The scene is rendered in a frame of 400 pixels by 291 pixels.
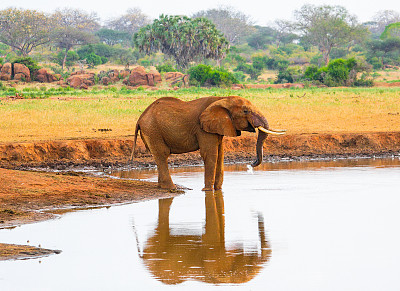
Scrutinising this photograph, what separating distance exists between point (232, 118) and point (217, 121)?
0.30 m

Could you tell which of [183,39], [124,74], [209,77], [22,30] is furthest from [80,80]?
[22,30]

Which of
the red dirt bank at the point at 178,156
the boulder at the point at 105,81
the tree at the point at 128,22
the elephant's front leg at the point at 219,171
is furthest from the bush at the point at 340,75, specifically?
the tree at the point at 128,22

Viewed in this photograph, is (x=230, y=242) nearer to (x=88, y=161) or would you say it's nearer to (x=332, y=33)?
(x=88, y=161)

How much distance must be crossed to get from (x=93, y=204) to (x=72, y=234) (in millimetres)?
2477

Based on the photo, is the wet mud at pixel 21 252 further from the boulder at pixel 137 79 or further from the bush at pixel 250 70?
the bush at pixel 250 70

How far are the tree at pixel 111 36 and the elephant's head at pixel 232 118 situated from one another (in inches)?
2899

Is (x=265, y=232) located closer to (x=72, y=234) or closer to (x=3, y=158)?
(x=72, y=234)

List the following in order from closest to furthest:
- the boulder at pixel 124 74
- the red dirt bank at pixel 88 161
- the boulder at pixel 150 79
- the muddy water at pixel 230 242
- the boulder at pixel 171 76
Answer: the muddy water at pixel 230 242, the red dirt bank at pixel 88 161, the boulder at pixel 150 79, the boulder at pixel 124 74, the boulder at pixel 171 76

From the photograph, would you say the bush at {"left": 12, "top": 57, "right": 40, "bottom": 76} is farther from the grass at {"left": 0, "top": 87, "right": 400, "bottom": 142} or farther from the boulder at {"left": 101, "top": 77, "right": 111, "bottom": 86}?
the grass at {"left": 0, "top": 87, "right": 400, "bottom": 142}

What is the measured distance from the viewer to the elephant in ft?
40.3

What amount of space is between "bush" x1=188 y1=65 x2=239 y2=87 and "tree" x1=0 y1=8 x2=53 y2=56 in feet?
76.4

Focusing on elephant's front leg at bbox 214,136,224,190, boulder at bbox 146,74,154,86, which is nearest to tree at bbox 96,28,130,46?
boulder at bbox 146,74,154,86

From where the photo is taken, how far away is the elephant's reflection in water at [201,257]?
6664mm

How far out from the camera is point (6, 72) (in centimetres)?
4334
